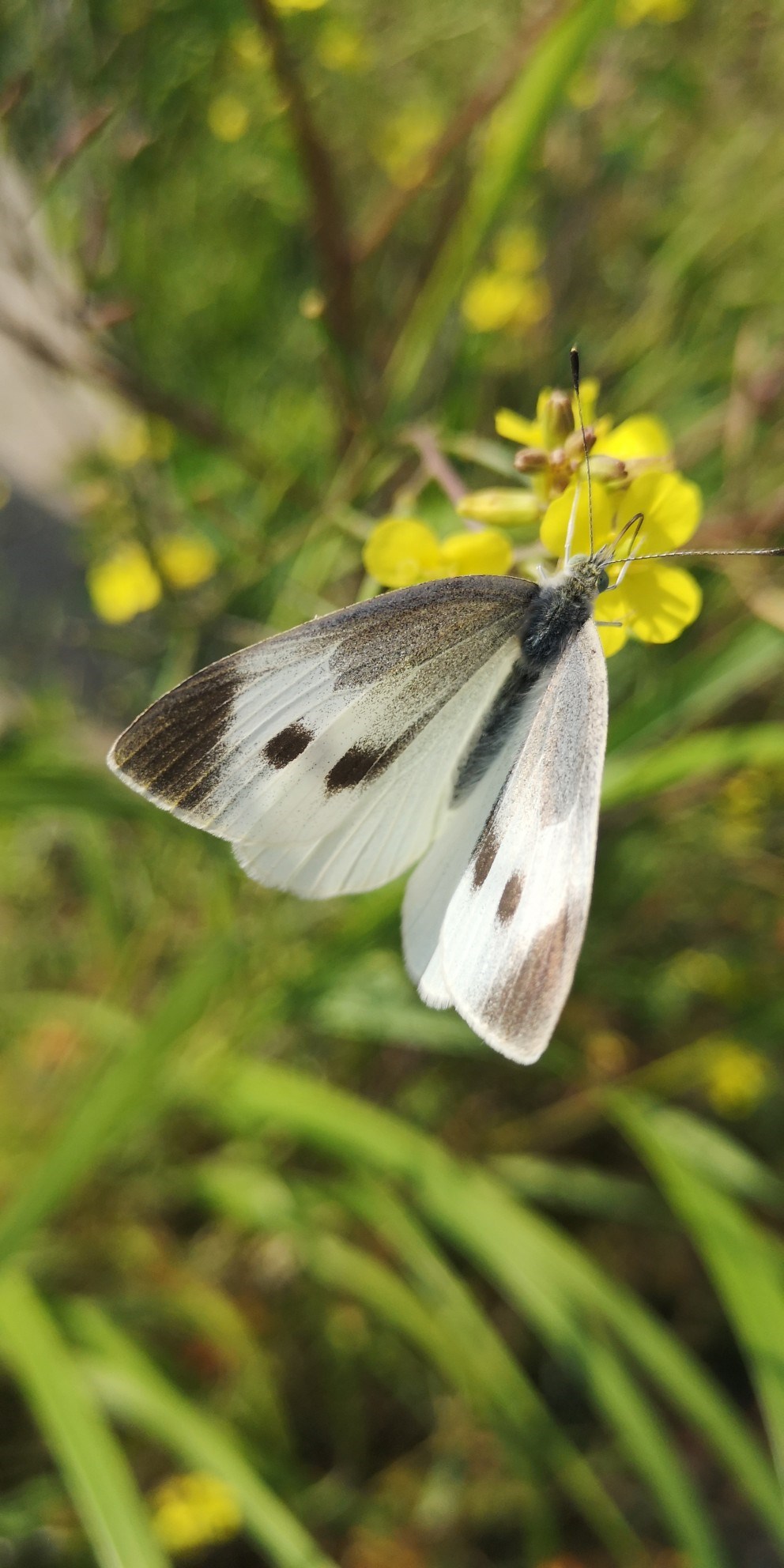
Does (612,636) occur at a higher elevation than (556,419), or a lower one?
lower

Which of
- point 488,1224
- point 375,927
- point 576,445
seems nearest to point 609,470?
point 576,445

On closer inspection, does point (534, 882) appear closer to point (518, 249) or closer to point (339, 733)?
point (339, 733)

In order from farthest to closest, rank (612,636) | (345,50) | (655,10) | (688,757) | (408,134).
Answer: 1. (408,134)
2. (345,50)
3. (655,10)
4. (688,757)
5. (612,636)

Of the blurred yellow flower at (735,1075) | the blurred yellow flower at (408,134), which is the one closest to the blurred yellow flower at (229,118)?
the blurred yellow flower at (408,134)

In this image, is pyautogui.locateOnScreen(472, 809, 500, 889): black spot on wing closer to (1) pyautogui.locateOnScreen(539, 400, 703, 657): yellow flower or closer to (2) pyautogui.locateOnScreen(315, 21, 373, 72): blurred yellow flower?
(1) pyautogui.locateOnScreen(539, 400, 703, 657): yellow flower

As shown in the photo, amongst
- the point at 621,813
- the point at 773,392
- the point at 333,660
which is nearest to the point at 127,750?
the point at 333,660

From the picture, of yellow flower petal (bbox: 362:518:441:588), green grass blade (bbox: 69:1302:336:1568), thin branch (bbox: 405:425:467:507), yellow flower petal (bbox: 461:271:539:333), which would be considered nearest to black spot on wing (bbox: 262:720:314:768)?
yellow flower petal (bbox: 362:518:441:588)

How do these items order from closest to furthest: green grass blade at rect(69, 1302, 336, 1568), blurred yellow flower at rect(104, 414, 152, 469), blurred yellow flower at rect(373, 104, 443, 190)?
1. green grass blade at rect(69, 1302, 336, 1568)
2. blurred yellow flower at rect(104, 414, 152, 469)
3. blurred yellow flower at rect(373, 104, 443, 190)
